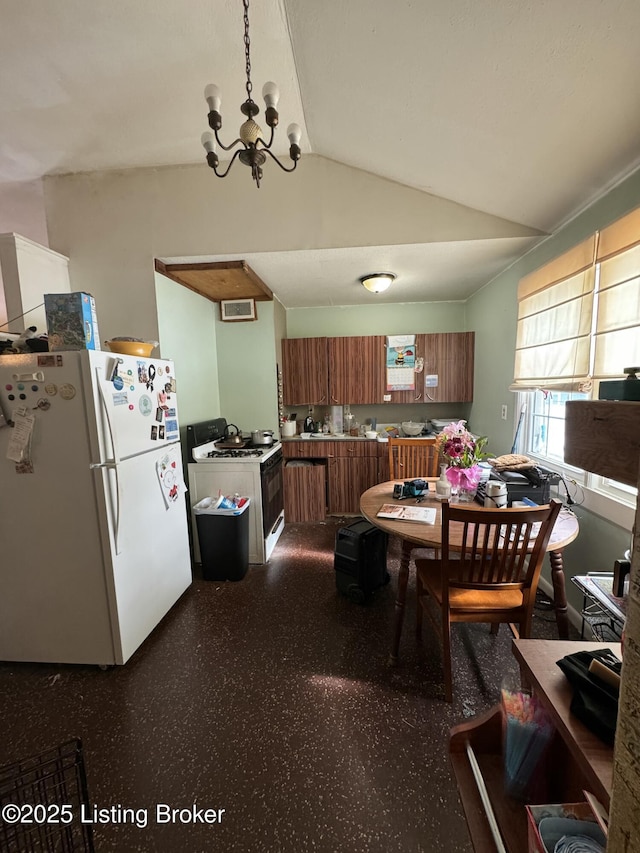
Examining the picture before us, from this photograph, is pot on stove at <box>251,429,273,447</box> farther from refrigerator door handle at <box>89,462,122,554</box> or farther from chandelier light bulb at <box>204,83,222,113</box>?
chandelier light bulb at <box>204,83,222,113</box>

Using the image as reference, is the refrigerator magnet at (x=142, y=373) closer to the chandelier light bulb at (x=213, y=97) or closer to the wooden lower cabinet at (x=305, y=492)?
the chandelier light bulb at (x=213, y=97)

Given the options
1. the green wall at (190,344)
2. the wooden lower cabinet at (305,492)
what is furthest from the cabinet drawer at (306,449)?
the green wall at (190,344)

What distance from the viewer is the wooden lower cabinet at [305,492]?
11.5ft

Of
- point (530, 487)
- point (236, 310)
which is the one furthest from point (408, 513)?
point (236, 310)

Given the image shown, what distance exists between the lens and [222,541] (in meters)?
2.47

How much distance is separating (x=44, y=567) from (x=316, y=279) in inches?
108

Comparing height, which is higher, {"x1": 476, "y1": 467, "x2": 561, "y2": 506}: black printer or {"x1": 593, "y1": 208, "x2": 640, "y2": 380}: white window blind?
{"x1": 593, "y1": 208, "x2": 640, "y2": 380}: white window blind

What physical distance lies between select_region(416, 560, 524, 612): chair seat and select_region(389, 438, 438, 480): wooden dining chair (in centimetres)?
107

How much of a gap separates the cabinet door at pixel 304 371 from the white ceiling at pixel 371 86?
5.66 ft

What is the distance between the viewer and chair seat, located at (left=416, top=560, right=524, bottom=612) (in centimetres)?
151

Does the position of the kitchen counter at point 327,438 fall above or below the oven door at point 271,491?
above

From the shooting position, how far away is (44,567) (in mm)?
1687

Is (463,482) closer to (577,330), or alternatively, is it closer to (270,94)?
(577,330)

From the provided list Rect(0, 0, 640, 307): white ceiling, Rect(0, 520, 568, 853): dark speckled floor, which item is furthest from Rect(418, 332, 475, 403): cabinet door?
Rect(0, 520, 568, 853): dark speckled floor
